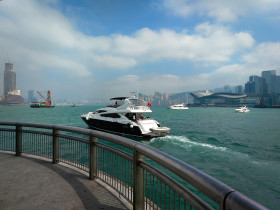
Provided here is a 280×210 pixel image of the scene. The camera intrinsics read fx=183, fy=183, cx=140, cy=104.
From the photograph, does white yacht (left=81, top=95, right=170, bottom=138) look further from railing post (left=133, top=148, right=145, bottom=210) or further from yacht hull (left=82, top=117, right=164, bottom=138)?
railing post (left=133, top=148, right=145, bottom=210)

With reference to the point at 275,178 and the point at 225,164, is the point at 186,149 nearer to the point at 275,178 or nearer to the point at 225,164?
the point at 225,164

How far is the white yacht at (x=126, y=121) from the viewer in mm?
20969

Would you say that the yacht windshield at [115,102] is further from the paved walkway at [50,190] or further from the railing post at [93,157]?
the railing post at [93,157]

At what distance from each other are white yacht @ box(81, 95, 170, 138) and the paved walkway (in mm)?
16544

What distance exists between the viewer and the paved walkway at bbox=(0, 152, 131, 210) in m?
2.93

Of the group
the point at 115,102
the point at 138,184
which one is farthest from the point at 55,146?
the point at 115,102

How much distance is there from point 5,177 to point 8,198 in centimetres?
109

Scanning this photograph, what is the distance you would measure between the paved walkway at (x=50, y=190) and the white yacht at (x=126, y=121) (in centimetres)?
1654

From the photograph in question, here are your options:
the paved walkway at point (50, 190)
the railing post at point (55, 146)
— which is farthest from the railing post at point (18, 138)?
the railing post at point (55, 146)

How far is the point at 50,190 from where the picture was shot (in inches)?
134

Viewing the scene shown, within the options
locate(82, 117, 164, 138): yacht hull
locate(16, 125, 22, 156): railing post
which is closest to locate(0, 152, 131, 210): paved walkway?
locate(16, 125, 22, 156): railing post

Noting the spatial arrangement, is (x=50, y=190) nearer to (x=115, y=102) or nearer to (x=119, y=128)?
(x=119, y=128)

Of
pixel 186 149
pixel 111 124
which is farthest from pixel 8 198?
pixel 111 124

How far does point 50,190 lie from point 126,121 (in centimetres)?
1841
